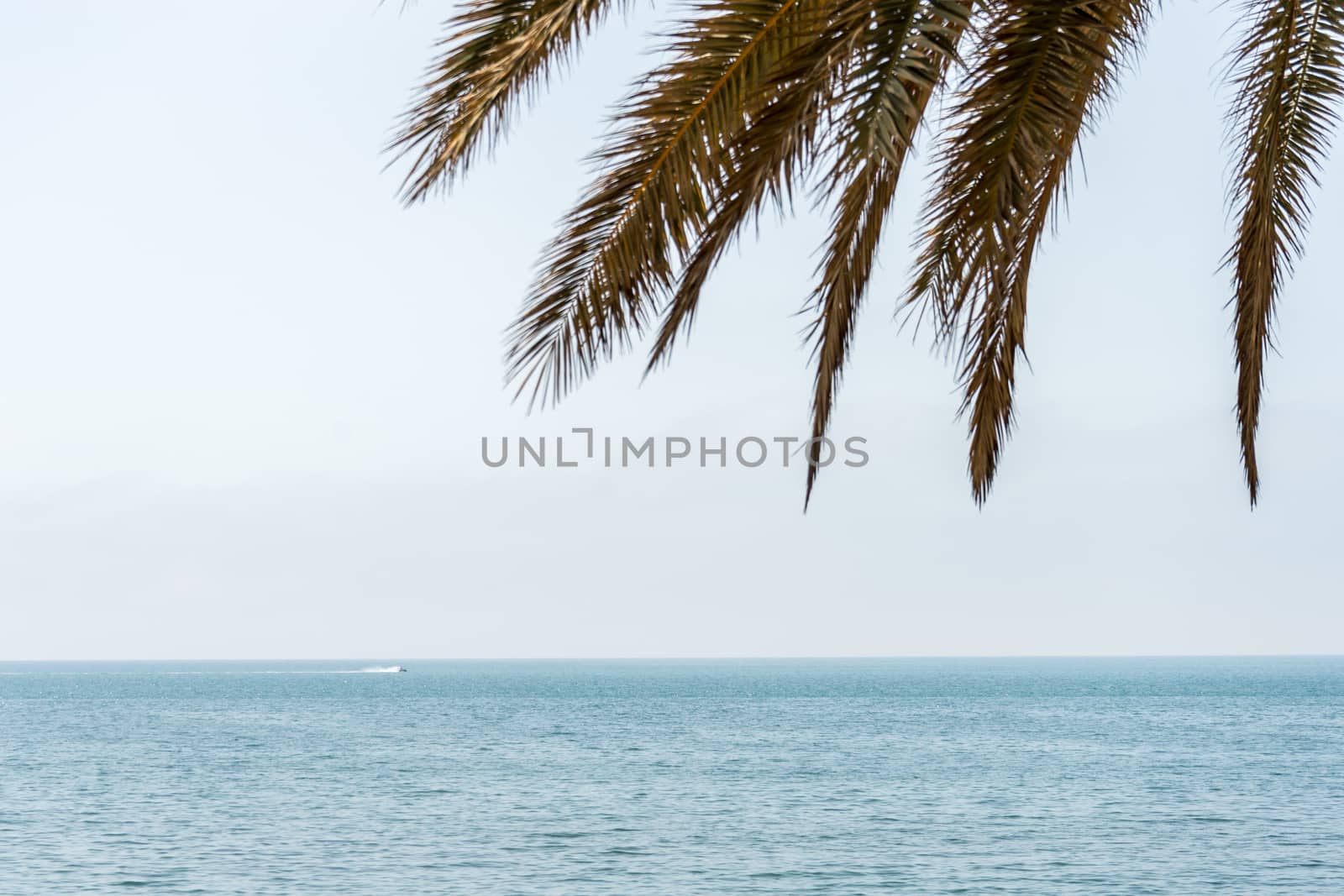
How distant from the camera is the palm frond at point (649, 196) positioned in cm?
385

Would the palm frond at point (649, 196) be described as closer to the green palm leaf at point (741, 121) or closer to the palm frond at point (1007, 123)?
the green palm leaf at point (741, 121)

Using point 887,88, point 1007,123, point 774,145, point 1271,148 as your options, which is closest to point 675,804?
point 1271,148

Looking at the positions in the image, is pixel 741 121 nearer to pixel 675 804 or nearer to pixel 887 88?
pixel 887 88

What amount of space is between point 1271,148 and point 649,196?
311 cm

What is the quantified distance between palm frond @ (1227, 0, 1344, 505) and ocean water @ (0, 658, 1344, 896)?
3029 centimetres

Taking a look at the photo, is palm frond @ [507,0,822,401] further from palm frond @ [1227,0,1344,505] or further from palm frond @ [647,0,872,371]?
palm frond @ [1227,0,1344,505]

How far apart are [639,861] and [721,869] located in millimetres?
2636

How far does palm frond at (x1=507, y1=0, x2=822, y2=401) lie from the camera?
152 inches

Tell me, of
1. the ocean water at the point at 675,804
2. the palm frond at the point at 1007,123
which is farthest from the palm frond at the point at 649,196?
the ocean water at the point at 675,804

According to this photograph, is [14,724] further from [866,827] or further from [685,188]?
[685,188]

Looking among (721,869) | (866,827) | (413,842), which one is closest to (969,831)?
(866,827)

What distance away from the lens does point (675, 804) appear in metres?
50.0

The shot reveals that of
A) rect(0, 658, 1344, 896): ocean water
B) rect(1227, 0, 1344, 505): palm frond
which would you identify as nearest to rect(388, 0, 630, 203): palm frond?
rect(1227, 0, 1344, 505): palm frond

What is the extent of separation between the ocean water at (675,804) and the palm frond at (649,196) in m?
32.8
